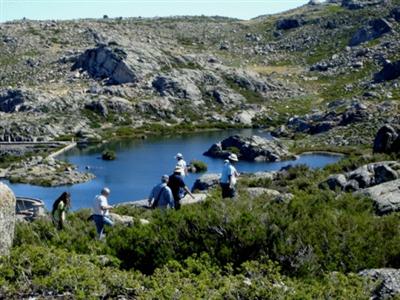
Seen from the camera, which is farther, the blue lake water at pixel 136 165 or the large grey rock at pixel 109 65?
the large grey rock at pixel 109 65

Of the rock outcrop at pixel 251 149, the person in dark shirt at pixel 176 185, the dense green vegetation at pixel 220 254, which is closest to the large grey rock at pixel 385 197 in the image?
the dense green vegetation at pixel 220 254

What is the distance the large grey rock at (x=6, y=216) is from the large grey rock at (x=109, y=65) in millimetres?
117788

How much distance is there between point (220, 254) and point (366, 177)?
452 inches

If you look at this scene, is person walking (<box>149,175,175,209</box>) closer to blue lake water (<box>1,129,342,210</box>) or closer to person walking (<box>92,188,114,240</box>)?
person walking (<box>92,188,114,240</box>)

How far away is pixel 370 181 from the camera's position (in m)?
21.7

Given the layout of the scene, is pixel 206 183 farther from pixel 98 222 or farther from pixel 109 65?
pixel 109 65

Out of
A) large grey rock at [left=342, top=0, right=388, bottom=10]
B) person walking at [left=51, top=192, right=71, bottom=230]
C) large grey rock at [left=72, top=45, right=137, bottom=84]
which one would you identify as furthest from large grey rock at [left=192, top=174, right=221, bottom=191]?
large grey rock at [left=342, top=0, right=388, bottom=10]

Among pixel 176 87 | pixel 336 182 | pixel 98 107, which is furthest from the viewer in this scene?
pixel 176 87

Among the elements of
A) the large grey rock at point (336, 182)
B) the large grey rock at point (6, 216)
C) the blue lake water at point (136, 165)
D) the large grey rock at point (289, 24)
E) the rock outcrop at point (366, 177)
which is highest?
the large grey rock at point (289, 24)

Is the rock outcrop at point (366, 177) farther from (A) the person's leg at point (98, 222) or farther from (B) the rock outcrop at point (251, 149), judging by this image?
(B) the rock outcrop at point (251, 149)

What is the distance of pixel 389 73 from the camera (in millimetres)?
113500

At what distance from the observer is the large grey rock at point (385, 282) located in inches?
357

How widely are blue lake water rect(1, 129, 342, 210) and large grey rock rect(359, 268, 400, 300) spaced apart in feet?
127

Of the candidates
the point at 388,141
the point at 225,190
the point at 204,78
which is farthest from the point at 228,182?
the point at 204,78
